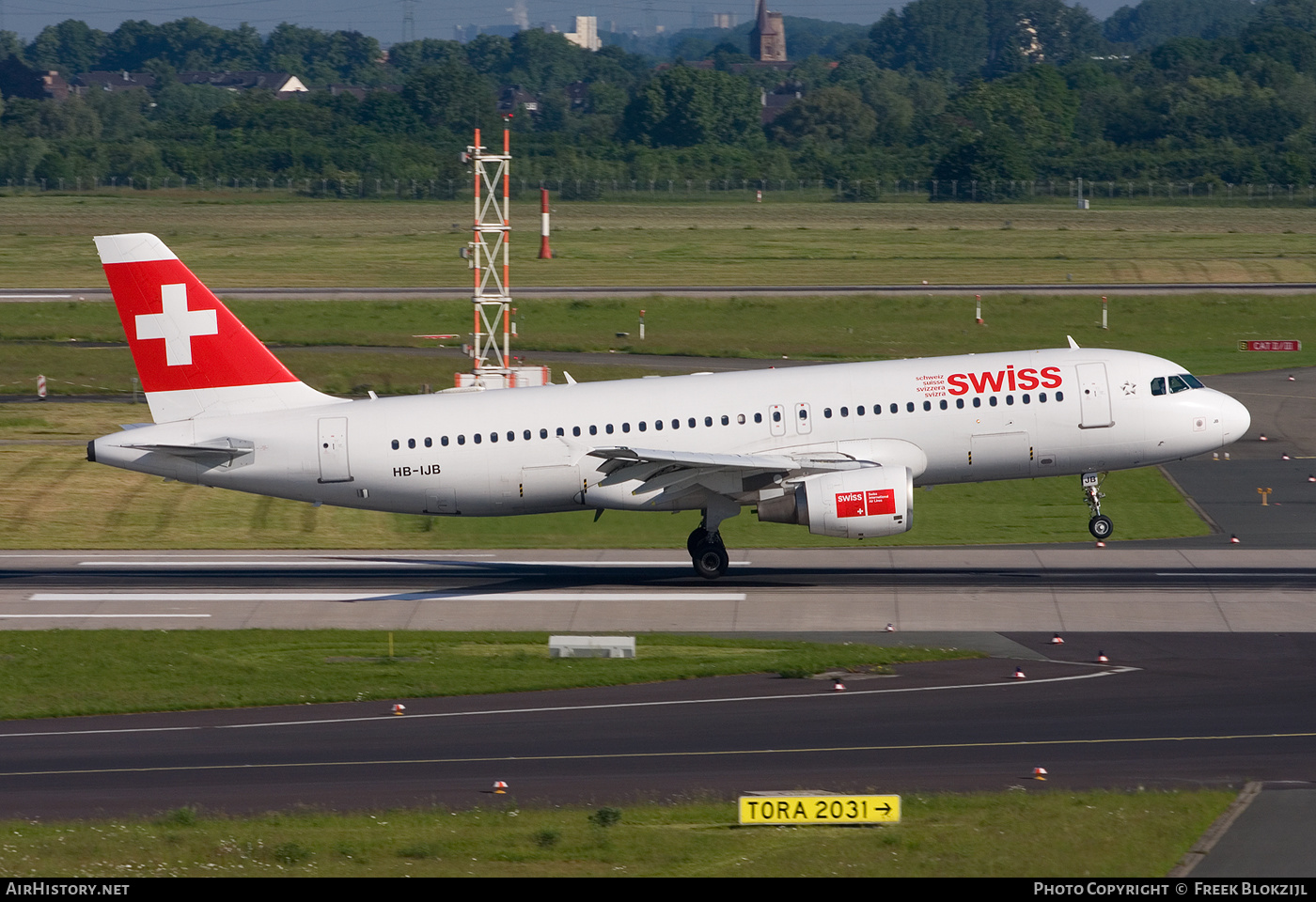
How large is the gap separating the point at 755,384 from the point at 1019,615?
27.6ft

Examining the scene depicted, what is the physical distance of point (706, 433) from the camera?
38094 mm

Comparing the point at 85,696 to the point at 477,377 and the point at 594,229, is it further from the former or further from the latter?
the point at 594,229

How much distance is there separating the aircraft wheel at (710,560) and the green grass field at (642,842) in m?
16.5

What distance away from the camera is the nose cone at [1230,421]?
38.7 metres

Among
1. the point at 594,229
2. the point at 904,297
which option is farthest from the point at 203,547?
the point at 594,229

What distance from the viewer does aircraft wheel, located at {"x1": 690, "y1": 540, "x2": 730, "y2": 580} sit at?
127ft

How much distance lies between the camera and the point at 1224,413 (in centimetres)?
3872

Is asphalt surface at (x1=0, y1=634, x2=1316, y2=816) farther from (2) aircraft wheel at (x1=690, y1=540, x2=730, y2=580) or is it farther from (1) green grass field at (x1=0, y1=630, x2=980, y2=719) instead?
(2) aircraft wheel at (x1=690, y1=540, x2=730, y2=580)

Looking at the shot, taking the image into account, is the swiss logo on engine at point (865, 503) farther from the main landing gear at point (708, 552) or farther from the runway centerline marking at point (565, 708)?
the runway centerline marking at point (565, 708)

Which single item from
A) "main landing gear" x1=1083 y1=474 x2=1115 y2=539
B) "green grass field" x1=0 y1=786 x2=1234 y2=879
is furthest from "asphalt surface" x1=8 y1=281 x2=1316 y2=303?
"green grass field" x1=0 y1=786 x2=1234 y2=879

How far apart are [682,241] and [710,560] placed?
289 ft

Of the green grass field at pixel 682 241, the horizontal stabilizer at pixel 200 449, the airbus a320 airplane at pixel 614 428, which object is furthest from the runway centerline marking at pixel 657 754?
the green grass field at pixel 682 241

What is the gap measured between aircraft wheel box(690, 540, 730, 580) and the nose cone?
40.6 ft

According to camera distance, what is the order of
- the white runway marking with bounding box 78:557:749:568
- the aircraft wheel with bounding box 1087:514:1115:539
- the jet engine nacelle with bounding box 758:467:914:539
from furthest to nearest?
the white runway marking with bounding box 78:557:749:568
the aircraft wheel with bounding box 1087:514:1115:539
the jet engine nacelle with bounding box 758:467:914:539
